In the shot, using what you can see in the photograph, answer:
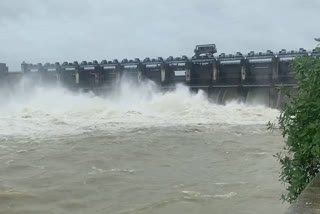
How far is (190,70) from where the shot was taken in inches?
1094

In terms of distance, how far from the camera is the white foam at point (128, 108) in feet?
72.8

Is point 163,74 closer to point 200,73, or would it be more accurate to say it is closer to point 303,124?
point 200,73

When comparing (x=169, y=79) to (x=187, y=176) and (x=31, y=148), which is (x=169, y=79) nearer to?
(x=31, y=148)

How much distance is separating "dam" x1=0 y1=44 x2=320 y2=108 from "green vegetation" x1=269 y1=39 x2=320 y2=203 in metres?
21.4

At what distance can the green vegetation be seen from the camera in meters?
3.01

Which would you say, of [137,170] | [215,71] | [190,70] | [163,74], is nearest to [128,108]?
[163,74]

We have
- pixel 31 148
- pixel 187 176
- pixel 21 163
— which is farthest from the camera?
pixel 31 148

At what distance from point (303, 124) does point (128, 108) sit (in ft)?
82.6

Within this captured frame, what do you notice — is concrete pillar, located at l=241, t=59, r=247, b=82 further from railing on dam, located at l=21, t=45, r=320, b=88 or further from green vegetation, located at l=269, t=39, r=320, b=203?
green vegetation, located at l=269, t=39, r=320, b=203

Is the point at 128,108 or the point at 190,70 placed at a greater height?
the point at 190,70

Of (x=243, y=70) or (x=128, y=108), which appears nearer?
(x=243, y=70)

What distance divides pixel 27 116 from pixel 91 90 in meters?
7.23

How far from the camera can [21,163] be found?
9391mm

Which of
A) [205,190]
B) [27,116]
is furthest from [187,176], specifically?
[27,116]
